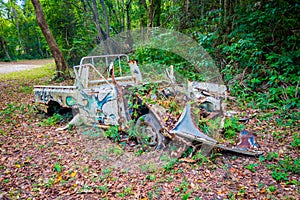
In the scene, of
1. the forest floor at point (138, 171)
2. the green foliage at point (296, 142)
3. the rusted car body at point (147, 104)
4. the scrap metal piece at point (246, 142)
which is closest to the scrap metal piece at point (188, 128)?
the rusted car body at point (147, 104)

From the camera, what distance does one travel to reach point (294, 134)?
4.52 m

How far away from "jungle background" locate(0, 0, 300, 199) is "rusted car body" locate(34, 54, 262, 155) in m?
0.49

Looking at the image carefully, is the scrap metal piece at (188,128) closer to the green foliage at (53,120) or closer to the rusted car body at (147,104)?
the rusted car body at (147,104)

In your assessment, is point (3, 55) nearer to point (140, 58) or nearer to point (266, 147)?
point (140, 58)

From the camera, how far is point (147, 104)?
4254mm

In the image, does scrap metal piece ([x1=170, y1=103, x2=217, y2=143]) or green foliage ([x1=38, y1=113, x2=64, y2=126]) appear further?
green foliage ([x1=38, y1=113, x2=64, y2=126])

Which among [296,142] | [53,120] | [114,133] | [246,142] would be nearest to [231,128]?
[246,142]

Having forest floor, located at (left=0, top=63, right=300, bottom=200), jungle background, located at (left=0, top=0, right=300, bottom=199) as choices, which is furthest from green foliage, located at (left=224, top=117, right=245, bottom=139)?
forest floor, located at (left=0, top=63, right=300, bottom=200)

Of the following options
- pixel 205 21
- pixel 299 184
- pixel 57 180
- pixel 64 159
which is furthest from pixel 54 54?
pixel 299 184

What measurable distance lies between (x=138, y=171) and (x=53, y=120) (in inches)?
143

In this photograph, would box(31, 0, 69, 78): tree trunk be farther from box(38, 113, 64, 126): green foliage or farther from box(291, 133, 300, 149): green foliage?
box(291, 133, 300, 149): green foliage

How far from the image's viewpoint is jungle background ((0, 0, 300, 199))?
332cm

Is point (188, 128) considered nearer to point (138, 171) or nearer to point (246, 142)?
point (138, 171)

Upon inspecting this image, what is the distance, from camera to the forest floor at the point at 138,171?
320 centimetres
